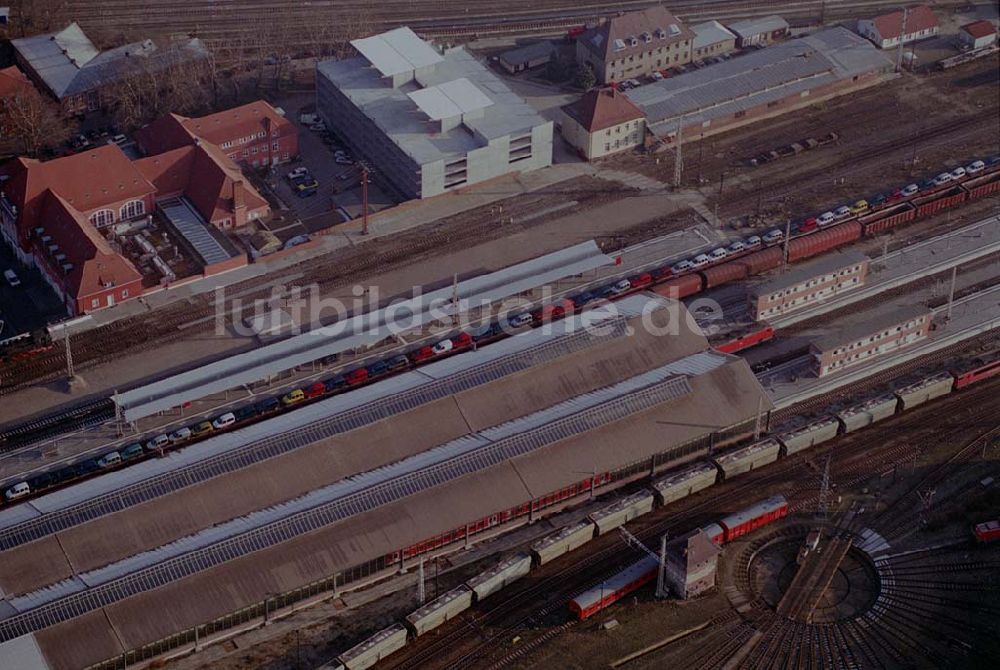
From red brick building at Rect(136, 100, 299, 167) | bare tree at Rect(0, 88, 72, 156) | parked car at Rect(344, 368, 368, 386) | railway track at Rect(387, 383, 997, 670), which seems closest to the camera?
railway track at Rect(387, 383, 997, 670)

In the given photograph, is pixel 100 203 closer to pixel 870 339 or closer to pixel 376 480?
pixel 376 480

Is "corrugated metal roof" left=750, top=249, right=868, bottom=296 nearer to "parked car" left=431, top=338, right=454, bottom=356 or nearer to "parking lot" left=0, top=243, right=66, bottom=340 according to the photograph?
"parked car" left=431, top=338, right=454, bottom=356

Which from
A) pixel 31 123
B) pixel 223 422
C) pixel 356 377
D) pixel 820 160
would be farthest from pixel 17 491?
pixel 820 160

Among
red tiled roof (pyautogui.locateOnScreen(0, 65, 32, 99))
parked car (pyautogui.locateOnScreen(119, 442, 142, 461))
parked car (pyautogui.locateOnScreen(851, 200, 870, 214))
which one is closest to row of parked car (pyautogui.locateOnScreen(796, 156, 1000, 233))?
parked car (pyautogui.locateOnScreen(851, 200, 870, 214))

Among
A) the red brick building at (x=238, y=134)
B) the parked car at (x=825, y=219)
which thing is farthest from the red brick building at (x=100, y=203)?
the parked car at (x=825, y=219)

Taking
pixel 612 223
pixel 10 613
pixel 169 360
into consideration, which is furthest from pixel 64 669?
pixel 612 223

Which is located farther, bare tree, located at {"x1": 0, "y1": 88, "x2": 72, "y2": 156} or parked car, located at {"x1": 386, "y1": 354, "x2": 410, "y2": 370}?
bare tree, located at {"x1": 0, "y1": 88, "x2": 72, "y2": 156}
